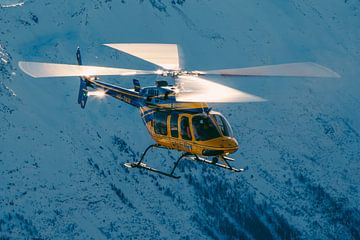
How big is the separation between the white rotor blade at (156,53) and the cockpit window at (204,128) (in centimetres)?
313

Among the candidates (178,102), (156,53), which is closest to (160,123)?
(178,102)

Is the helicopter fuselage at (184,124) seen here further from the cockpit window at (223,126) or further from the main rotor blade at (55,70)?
the main rotor blade at (55,70)

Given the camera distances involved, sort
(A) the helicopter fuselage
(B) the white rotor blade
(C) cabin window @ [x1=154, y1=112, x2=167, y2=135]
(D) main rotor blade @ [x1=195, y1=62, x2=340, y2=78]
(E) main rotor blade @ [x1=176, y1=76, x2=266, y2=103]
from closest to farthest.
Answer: (D) main rotor blade @ [x1=195, y1=62, x2=340, y2=78] < (E) main rotor blade @ [x1=176, y1=76, x2=266, y2=103] < (A) the helicopter fuselage < (B) the white rotor blade < (C) cabin window @ [x1=154, y1=112, x2=167, y2=135]

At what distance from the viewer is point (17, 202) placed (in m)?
100

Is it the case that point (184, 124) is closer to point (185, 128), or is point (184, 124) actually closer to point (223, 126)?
point (185, 128)

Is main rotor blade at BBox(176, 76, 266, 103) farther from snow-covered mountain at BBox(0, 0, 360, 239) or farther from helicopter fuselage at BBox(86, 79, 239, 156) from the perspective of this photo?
snow-covered mountain at BBox(0, 0, 360, 239)

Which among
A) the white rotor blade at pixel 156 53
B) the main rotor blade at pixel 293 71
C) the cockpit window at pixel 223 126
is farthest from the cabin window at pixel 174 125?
the main rotor blade at pixel 293 71

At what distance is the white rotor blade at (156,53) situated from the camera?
4122 centimetres

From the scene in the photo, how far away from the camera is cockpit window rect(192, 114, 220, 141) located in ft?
130

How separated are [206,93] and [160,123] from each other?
282 inches

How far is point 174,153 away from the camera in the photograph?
123m

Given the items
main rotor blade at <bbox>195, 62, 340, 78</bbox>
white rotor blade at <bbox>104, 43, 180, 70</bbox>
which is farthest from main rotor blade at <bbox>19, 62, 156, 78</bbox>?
main rotor blade at <bbox>195, 62, 340, 78</bbox>

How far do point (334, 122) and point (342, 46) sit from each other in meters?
34.4

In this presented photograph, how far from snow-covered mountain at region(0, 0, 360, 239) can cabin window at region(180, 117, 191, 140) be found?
59217 millimetres
